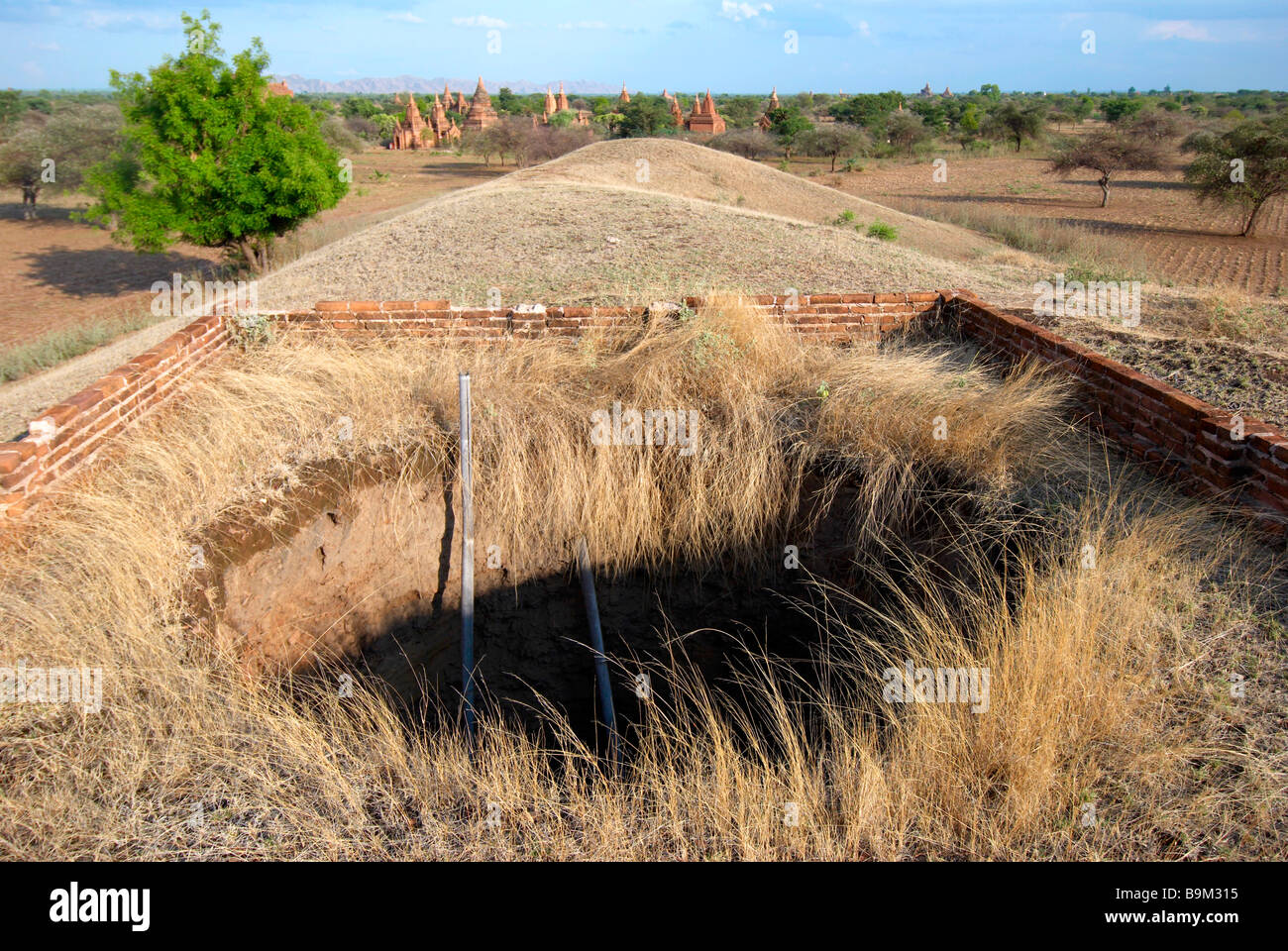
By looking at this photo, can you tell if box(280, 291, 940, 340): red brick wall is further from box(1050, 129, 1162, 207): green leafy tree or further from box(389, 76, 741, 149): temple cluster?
box(389, 76, 741, 149): temple cluster

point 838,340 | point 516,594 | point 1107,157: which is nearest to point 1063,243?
point 838,340

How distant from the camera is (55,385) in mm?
7555

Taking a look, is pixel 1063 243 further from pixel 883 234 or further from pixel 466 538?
pixel 466 538

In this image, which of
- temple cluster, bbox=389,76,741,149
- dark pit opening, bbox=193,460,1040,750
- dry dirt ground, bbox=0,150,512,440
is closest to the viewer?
dark pit opening, bbox=193,460,1040,750

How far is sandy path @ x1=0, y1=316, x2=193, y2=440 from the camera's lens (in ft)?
21.5

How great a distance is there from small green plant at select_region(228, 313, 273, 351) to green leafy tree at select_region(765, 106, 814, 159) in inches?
1354

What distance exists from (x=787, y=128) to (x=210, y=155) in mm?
30771

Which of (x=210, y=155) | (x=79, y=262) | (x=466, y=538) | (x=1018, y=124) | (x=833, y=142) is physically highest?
(x=1018, y=124)

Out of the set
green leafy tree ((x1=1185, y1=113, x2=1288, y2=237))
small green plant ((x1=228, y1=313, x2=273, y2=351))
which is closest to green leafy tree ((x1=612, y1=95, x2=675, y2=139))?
green leafy tree ((x1=1185, y1=113, x2=1288, y2=237))

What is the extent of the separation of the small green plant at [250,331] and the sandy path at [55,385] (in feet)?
5.58

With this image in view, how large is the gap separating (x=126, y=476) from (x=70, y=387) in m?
3.72

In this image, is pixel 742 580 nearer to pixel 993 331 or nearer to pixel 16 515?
pixel 993 331

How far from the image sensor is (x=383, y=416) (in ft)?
17.6

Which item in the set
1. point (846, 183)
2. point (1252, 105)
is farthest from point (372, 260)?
point (1252, 105)
